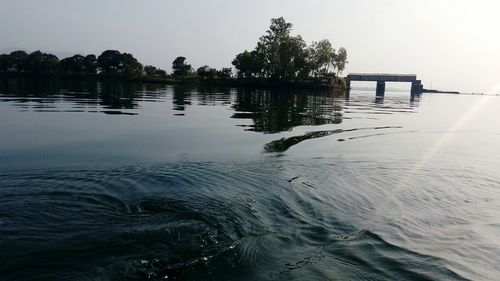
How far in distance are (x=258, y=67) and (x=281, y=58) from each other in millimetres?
7907

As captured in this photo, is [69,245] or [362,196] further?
[362,196]

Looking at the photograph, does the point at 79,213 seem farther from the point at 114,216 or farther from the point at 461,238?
the point at 461,238

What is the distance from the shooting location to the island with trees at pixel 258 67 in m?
103

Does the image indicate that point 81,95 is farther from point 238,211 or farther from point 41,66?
point 41,66

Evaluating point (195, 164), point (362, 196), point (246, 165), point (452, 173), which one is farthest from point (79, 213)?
point (452, 173)

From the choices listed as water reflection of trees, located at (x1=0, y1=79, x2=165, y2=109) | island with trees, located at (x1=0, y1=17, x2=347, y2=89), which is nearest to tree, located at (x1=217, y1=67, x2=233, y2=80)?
island with trees, located at (x1=0, y1=17, x2=347, y2=89)

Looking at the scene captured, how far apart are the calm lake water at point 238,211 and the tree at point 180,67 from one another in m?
116

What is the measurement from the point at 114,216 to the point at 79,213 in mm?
688

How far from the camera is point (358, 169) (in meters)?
11.7

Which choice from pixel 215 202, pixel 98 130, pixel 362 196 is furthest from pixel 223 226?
pixel 98 130

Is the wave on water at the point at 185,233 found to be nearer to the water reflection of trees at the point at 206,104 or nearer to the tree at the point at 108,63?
the water reflection of trees at the point at 206,104

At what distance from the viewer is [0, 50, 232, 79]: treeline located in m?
111

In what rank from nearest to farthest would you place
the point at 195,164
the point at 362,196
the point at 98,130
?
the point at 362,196, the point at 195,164, the point at 98,130

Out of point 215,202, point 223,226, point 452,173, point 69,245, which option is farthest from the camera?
point 452,173
